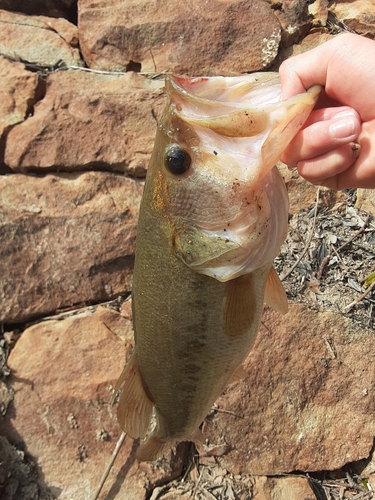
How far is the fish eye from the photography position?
167 cm

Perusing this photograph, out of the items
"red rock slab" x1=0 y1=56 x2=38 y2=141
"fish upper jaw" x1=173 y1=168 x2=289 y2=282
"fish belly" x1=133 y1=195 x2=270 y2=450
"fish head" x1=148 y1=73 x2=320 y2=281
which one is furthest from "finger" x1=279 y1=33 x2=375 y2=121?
"red rock slab" x1=0 y1=56 x2=38 y2=141

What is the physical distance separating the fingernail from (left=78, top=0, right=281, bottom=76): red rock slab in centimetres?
272

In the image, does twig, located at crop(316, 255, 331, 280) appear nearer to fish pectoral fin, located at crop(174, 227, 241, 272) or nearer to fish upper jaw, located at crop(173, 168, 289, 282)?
fish upper jaw, located at crop(173, 168, 289, 282)

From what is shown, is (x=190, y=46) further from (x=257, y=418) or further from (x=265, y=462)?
(x=265, y=462)

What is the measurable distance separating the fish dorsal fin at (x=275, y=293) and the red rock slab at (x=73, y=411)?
1372 millimetres

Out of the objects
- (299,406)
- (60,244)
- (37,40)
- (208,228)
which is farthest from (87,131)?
(299,406)

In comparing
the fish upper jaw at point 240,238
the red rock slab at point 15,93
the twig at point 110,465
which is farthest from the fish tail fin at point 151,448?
the red rock slab at point 15,93

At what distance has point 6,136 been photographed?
12.0ft

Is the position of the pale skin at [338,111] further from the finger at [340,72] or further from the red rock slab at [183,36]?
the red rock slab at [183,36]

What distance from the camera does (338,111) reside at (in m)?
Result: 1.72

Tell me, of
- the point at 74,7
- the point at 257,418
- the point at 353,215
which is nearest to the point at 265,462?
the point at 257,418

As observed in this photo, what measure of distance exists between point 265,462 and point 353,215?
79.2 inches

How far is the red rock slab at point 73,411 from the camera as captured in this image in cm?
297

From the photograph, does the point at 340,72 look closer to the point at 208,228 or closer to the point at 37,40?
the point at 208,228
